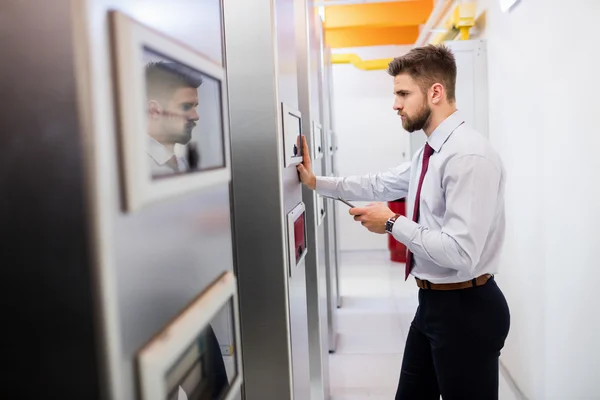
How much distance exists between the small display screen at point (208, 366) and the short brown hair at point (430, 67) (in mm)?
1301

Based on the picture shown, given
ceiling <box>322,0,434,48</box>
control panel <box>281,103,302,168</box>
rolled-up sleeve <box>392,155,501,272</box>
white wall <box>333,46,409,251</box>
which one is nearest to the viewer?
control panel <box>281,103,302,168</box>

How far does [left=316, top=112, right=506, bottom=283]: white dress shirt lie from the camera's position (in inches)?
62.8

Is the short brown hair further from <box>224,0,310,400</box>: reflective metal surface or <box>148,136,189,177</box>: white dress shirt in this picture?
<box>148,136,189,177</box>: white dress shirt

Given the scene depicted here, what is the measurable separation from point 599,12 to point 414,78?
0.62m

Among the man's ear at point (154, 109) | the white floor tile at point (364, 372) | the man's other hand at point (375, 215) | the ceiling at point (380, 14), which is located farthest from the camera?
the ceiling at point (380, 14)

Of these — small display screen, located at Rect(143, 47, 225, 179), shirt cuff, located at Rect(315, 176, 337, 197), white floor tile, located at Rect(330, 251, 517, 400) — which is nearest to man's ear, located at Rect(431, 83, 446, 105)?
shirt cuff, located at Rect(315, 176, 337, 197)

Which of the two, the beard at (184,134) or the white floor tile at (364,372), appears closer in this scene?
the beard at (184,134)

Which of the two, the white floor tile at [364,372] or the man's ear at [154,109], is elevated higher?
the man's ear at [154,109]

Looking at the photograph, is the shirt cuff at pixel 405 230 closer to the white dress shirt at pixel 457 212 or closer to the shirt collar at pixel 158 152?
the white dress shirt at pixel 457 212

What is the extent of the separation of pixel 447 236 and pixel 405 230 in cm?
15

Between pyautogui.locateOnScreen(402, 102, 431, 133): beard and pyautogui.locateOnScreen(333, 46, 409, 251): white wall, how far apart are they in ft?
14.8

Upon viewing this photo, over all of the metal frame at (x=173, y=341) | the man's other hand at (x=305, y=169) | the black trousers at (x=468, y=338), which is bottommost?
the black trousers at (x=468, y=338)

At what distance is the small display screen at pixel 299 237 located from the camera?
149cm

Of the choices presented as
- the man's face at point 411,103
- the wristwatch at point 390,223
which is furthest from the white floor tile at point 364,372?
the man's face at point 411,103
